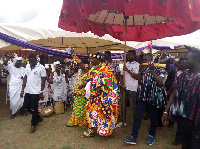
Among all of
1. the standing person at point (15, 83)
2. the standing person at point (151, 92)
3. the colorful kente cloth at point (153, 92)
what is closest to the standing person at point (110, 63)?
the standing person at point (151, 92)

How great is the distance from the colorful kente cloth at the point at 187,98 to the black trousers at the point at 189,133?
0.32 feet

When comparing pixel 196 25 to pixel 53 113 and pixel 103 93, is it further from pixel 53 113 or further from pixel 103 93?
pixel 53 113

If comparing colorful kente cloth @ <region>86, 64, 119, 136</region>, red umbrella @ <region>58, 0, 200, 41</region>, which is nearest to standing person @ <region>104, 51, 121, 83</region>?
red umbrella @ <region>58, 0, 200, 41</region>

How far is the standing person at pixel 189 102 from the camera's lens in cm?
213

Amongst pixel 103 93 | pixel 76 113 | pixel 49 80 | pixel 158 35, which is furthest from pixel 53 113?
pixel 158 35

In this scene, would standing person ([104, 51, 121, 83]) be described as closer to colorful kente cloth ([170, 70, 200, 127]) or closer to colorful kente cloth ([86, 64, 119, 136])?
colorful kente cloth ([86, 64, 119, 136])

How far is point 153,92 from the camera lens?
3238 mm

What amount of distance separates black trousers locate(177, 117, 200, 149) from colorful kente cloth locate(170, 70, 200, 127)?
0.32 feet

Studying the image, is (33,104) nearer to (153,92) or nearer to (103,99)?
(103,99)

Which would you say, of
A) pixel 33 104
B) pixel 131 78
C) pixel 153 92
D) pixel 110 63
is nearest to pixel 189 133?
pixel 153 92

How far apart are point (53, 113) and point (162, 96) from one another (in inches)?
155

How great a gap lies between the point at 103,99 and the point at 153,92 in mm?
1072

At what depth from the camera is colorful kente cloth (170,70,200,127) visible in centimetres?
213

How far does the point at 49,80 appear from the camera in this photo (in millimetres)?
6152
